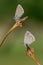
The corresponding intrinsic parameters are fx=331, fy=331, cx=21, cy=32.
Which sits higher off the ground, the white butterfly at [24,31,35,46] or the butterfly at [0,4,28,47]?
the butterfly at [0,4,28,47]

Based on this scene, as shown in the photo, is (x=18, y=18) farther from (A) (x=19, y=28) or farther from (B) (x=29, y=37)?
(A) (x=19, y=28)

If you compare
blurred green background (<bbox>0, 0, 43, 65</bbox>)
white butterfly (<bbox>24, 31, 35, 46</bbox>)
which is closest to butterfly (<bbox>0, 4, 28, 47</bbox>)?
white butterfly (<bbox>24, 31, 35, 46</bbox>)

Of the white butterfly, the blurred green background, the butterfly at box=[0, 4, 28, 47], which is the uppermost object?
the blurred green background

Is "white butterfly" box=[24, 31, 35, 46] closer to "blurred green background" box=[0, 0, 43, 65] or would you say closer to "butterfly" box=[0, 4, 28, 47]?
"butterfly" box=[0, 4, 28, 47]

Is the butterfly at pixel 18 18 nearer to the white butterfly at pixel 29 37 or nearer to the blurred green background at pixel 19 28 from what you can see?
the white butterfly at pixel 29 37

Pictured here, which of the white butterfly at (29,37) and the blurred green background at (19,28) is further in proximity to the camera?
the blurred green background at (19,28)

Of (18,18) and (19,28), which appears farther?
(19,28)

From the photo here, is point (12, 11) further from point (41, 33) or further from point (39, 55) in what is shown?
point (39, 55)

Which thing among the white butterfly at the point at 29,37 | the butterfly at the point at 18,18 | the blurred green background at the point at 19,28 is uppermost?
the blurred green background at the point at 19,28

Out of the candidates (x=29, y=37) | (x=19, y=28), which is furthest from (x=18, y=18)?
(x=19, y=28)

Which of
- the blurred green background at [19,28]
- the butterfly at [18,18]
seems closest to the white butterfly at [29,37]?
the butterfly at [18,18]

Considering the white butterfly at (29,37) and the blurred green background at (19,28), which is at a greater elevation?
the blurred green background at (19,28)

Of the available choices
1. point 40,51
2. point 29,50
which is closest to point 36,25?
point 40,51
